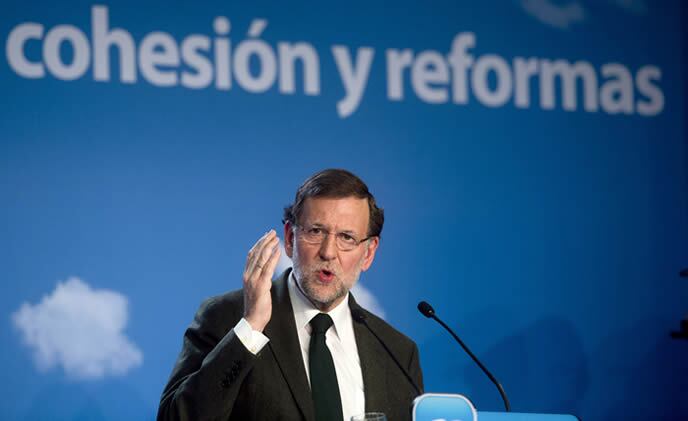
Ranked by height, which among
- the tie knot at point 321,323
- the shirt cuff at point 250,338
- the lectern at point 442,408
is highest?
the tie knot at point 321,323

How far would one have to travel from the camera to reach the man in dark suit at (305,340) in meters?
2.46

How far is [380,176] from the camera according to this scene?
4457 mm

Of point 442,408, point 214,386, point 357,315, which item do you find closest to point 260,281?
point 214,386

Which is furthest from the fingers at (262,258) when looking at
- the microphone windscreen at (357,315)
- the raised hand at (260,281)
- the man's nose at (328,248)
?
the microphone windscreen at (357,315)

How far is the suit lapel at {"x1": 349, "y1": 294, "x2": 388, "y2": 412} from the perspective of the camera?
2803mm

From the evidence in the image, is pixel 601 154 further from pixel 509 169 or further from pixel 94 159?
pixel 94 159

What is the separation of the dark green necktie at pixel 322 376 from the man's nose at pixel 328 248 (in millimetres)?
196

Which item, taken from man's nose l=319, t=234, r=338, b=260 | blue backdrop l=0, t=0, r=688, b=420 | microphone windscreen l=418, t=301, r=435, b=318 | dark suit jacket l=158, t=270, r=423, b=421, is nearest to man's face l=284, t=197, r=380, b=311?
man's nose l=319, t=234, r=338, b=260

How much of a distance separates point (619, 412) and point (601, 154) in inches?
54.4

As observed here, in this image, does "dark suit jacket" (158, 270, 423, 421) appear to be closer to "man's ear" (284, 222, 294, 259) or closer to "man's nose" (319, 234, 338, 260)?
"man's ear" (284, 222, 294, 259)

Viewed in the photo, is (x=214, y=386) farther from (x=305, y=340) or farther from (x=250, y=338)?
(x=305, y=340)

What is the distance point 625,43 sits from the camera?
16.3 ft

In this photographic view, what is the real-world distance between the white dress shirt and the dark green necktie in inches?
0.9

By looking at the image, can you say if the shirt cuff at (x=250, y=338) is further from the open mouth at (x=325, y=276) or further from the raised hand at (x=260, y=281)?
the open mouth at (x=325, y=276)
